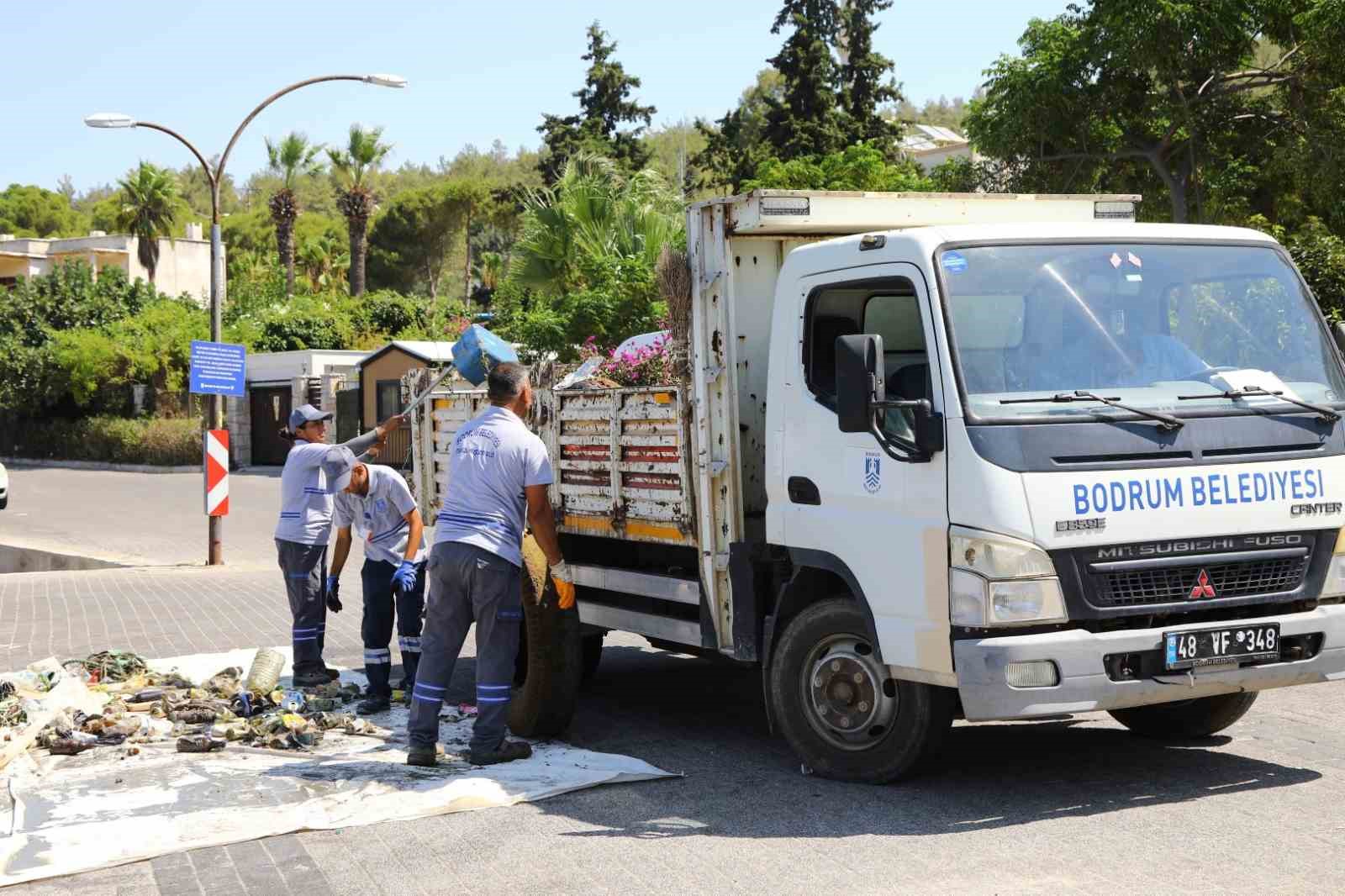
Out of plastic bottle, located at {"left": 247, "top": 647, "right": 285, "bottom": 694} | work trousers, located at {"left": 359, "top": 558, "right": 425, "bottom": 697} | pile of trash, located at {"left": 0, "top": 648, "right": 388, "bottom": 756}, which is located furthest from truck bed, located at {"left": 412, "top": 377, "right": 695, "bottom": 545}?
plastic bottle, located at {"left": 247, "top": 647, "right": 285, "bottom": 694}

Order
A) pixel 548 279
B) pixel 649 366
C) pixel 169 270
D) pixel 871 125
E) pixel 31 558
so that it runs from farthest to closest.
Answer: pixel 169 270, pixel 871 125, pixel 548 279, pixel 31 558, pixel 649 366

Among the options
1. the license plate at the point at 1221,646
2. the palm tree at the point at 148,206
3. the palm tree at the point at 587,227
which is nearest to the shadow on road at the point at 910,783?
the license plate at the point at 1221,646

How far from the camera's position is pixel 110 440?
45500 mm

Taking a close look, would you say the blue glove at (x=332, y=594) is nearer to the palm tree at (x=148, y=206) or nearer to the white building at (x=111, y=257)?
the palm tree at (x=148, y=206)

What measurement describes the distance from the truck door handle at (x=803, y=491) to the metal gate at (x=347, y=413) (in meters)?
32.8

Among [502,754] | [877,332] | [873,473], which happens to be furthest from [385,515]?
[873,473]

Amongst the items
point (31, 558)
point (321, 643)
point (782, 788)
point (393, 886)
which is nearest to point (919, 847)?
point (782, 788)

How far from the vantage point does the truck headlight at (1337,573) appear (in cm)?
597

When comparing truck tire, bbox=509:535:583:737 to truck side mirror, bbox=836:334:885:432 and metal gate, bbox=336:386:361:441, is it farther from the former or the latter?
metal gate, bbox=336:386:361:441

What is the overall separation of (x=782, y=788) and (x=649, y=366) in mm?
2487

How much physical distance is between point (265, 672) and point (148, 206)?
6089 cm

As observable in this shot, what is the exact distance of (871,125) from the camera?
43406 mm

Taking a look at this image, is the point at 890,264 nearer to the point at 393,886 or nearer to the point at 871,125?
the point at 393,886

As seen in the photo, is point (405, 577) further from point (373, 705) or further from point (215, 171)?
point (215, 171)
